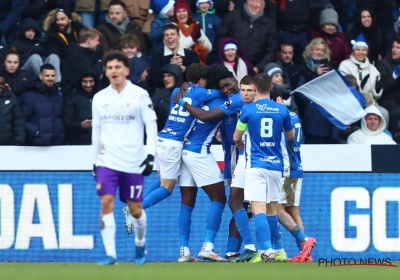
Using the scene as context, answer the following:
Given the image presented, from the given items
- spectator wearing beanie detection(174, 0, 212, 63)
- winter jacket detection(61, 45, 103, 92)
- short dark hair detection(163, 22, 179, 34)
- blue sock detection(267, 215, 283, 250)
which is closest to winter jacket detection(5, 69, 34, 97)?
winter jacket detection(61, 45, 103, 92)

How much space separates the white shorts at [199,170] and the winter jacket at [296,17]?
479 cm

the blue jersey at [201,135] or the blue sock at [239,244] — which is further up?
the blue jersey at [201,135]

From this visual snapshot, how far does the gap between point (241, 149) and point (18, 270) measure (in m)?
3.35

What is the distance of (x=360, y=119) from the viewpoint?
54.3 feet

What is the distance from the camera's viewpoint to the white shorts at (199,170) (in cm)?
1373

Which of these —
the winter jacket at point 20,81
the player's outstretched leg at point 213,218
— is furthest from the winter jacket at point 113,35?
the player's outstretched leg at point 213,218

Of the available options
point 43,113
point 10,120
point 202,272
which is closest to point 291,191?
point 202,272

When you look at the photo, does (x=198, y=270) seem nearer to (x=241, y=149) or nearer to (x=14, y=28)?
(x=241, y=149)

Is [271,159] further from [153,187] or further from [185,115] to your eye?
[153,187]

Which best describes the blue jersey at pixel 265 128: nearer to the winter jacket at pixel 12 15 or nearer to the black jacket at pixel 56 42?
the black jacket at pixel 56 42

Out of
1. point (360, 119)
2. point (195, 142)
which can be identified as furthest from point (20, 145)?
point (360, 119)

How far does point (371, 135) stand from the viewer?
52.5ft

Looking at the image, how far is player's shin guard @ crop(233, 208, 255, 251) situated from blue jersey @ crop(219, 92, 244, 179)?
1.72 feet

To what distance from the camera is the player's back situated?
1270 cm
